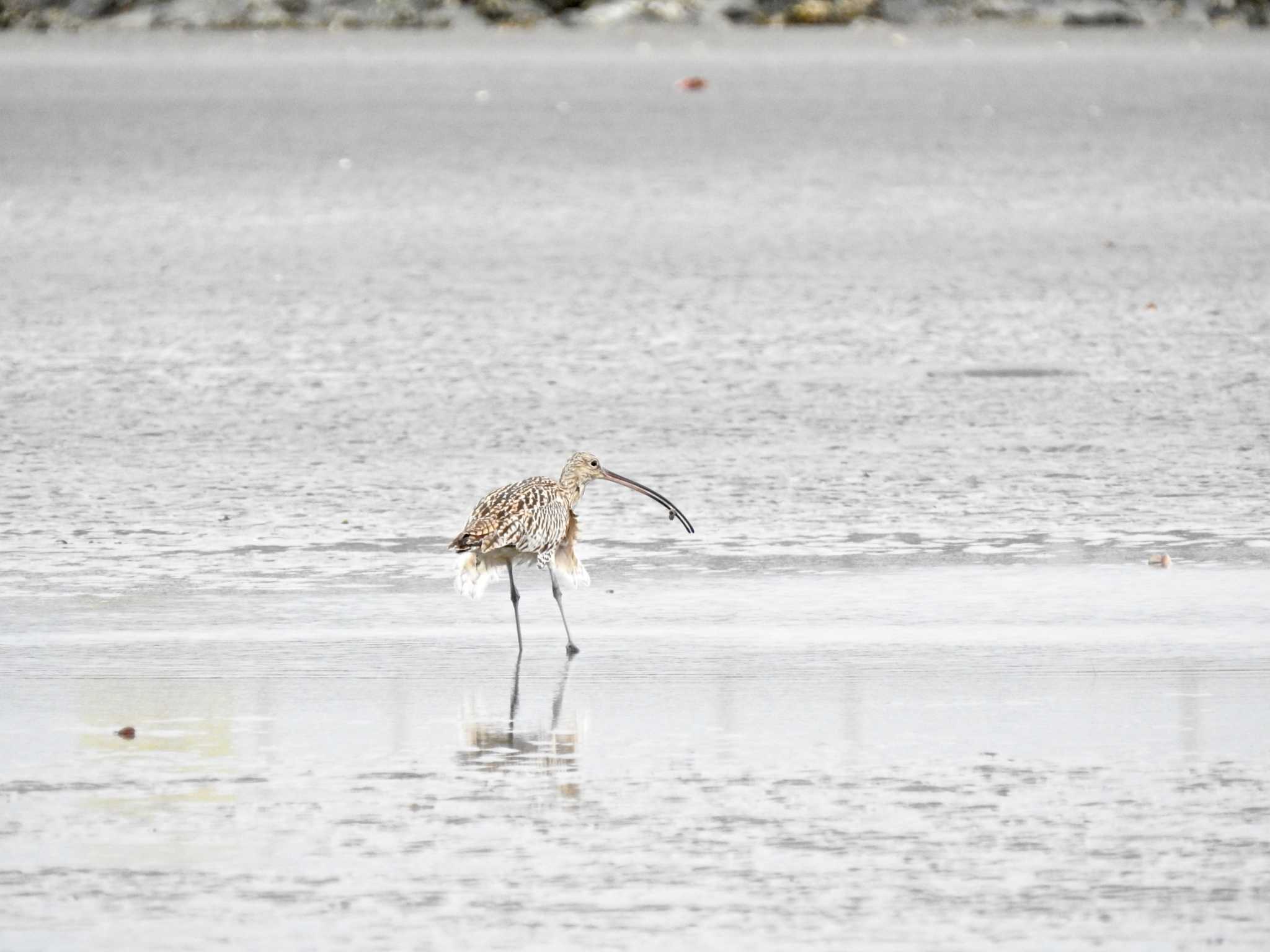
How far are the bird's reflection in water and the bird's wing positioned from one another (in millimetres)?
858

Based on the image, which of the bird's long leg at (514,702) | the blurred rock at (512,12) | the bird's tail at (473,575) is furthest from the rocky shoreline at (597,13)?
the bird's long leg at (514,702)

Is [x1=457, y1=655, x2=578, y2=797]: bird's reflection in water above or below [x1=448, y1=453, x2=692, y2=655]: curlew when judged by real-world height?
below

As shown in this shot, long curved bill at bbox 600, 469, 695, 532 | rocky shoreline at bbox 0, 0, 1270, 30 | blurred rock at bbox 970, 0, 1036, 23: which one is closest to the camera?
long curved bill at bbox 600, 469, 695, 532

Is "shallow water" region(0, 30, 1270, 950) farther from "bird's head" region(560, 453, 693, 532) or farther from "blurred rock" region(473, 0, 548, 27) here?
"blurred rock" region(473, 0, 548, 27)

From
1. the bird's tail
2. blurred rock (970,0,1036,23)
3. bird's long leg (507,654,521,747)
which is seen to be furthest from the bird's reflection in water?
blurred rock (970,0,1036,23)

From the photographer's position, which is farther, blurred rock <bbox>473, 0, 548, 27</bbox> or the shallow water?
blurred rock <bbox>473, 0, 548, 27</bbox>

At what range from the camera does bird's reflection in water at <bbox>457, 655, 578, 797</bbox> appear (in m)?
6.34

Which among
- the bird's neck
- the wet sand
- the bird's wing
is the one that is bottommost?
the wet sand

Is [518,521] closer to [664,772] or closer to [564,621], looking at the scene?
[564,621]

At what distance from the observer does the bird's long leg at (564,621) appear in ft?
25.1

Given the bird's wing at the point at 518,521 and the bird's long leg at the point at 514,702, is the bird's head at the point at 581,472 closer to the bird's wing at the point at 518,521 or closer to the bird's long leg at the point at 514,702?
the bird's wing at the point at 518,521

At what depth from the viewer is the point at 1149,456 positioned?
10.7 metres

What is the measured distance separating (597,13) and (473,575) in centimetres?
4216

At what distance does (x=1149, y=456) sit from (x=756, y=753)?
4.67 metres
